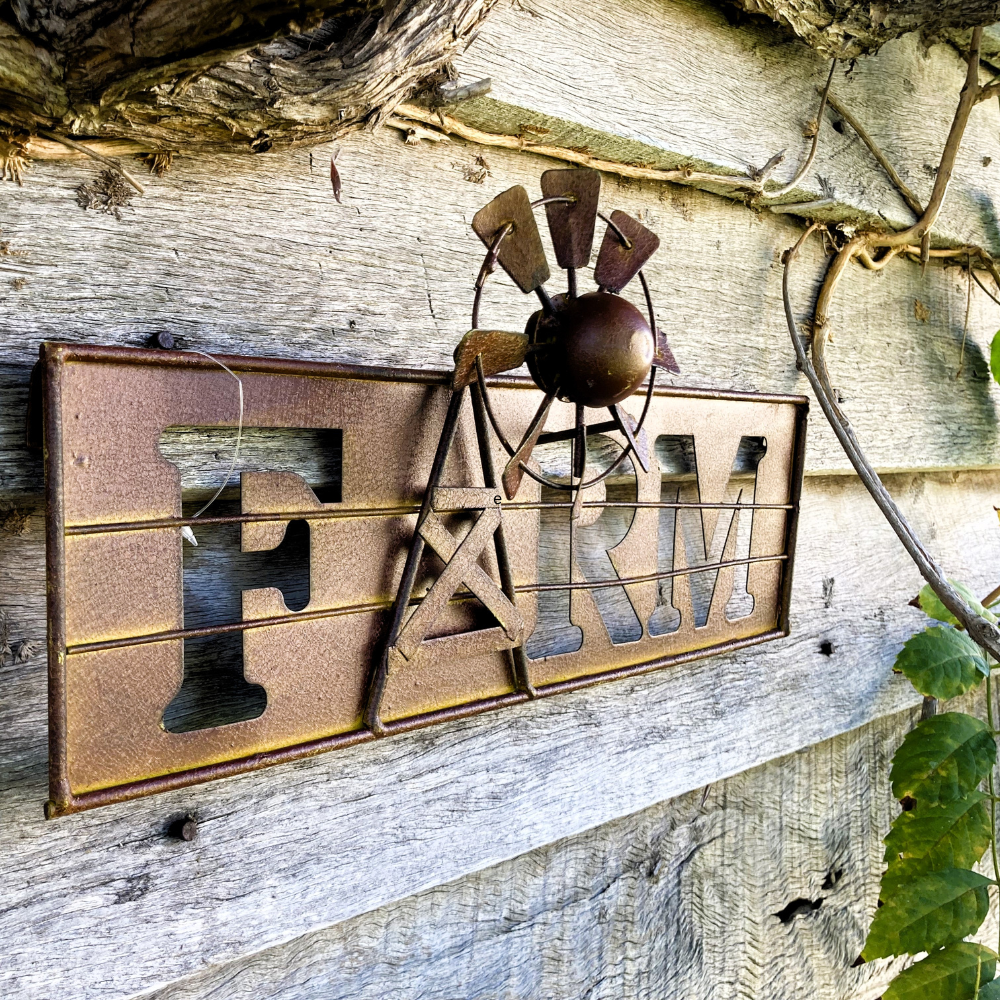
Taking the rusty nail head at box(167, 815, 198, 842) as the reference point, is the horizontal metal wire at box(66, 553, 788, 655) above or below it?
above

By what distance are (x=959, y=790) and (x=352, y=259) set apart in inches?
36.7

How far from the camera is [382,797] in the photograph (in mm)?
690

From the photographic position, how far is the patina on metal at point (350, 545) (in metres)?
0.49

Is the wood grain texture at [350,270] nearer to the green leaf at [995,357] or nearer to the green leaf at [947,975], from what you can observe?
the green leaf at [995,357]

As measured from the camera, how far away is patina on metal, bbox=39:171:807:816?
488 millimetres

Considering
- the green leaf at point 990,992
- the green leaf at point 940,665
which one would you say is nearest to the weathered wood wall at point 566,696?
the green leaf at point 940,665

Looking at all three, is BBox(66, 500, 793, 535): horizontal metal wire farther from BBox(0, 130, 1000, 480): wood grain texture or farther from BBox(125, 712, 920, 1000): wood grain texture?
BBox(125, 712, 920, 1000): wood grain texture

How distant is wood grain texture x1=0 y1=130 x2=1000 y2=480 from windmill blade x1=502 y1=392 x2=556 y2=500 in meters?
0.14

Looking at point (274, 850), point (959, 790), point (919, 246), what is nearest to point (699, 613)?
point (959, 790)

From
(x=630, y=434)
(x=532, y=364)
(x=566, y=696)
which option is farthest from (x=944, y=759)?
(x=532, y=364)

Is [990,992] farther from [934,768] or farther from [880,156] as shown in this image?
[880,156]

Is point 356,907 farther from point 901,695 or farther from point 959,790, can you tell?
point 901,695

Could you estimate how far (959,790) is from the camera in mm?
987

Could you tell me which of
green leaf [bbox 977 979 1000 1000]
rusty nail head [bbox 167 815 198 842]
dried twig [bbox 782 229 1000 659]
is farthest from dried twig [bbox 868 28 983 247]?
rusty nail head [bbox 167 815 198 842]
